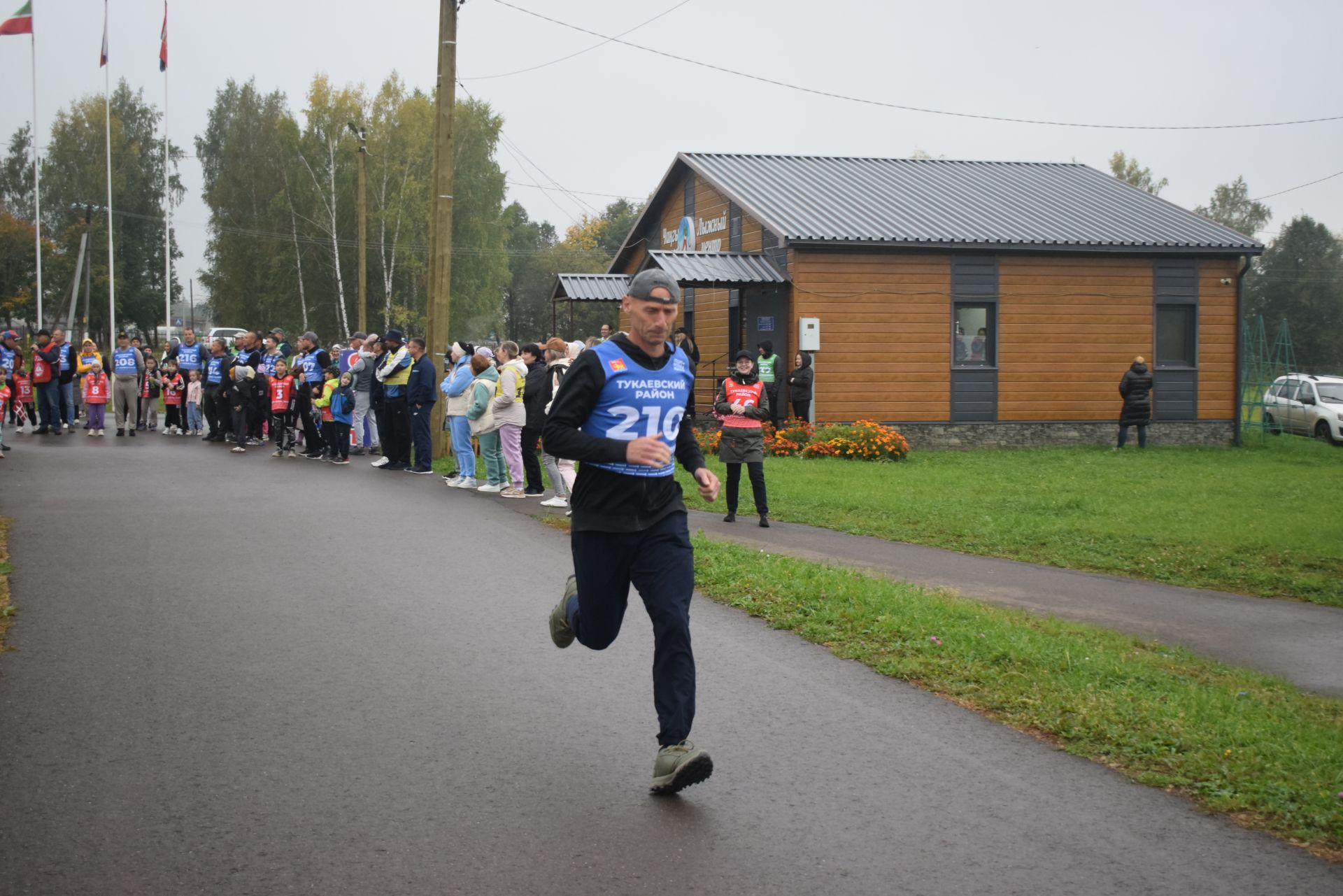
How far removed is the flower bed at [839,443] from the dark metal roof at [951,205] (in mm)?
4200

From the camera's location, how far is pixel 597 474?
541 centimetres

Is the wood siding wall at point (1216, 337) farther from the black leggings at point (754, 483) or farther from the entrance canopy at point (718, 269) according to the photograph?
the black leggings at point (754, 483)

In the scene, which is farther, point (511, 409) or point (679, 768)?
point (511, 409)

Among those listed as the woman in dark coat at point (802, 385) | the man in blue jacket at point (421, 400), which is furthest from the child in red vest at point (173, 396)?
the woman in dark coat at point (802, 385)

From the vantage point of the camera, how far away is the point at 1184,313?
29.0 metres

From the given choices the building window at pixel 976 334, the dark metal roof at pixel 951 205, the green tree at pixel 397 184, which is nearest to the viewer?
the dark metal roof at pixel 951 205

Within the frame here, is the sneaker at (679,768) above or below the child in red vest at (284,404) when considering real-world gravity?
below

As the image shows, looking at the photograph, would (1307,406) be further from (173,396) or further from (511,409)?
(173,396)

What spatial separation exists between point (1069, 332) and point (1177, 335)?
2820 mm

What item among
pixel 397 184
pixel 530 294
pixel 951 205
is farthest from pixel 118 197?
pixel 951 205

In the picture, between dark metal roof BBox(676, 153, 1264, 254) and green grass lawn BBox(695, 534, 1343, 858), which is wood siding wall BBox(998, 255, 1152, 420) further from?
green grass lawn BBox(695, 534, 1343, 858)

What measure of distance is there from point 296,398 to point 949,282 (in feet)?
43.0

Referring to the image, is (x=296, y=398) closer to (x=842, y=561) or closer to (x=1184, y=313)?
(x=842, y=561)

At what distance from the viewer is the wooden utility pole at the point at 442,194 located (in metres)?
21.1
